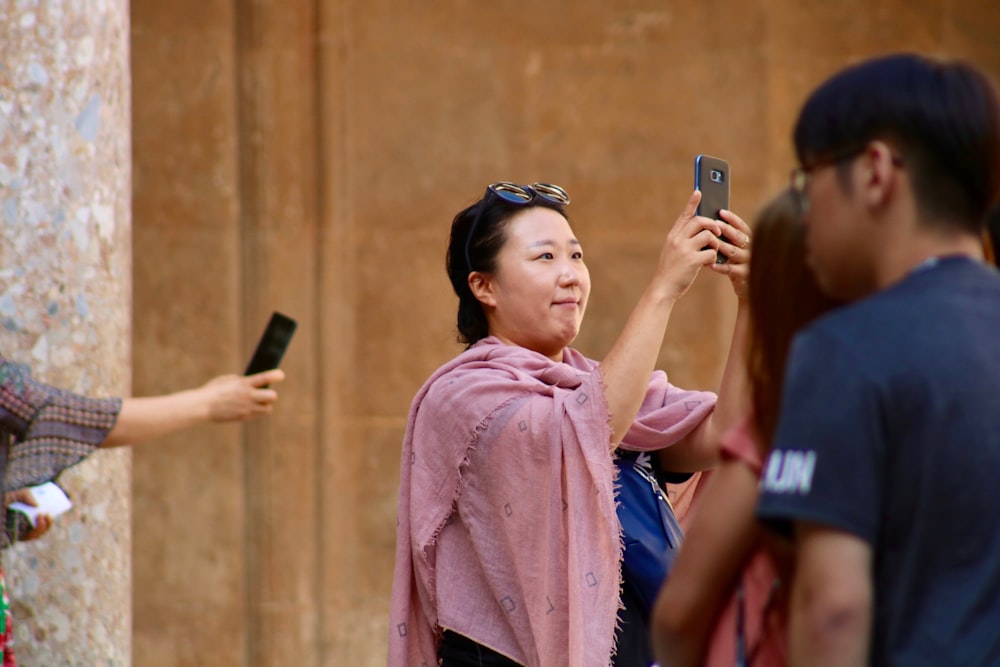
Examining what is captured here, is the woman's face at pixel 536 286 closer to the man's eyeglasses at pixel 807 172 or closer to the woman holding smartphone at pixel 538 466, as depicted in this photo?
the woman holding smartphone at pixel 538 466

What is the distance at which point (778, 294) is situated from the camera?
184cm

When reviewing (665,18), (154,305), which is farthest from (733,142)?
(154,305)

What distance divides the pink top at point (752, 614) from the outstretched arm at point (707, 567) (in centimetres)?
1

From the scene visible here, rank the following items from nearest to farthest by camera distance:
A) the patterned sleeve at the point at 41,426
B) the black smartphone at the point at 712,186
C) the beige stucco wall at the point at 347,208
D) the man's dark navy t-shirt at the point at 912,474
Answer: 1. the man's dark navy t-shirt at the point at 912,474
2. the patterned sleeve at the point at 41,426
3. the black smartphone at the point at 712,186
4. the beige stucco wall at the point at 347,208

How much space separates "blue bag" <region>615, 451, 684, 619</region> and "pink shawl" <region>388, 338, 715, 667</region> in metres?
0.08

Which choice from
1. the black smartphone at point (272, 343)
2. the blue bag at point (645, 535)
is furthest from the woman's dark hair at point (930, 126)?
the blue bag at point (645, 535)

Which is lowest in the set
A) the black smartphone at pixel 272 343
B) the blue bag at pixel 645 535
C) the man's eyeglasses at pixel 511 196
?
the blue bag at pixel 645 535

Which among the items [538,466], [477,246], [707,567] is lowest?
[538,466]

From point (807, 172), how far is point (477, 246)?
189cm

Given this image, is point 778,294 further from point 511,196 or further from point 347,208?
point 347,208

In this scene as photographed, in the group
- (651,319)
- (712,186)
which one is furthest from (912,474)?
(712,186)

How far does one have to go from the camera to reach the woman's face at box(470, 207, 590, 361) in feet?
11.5

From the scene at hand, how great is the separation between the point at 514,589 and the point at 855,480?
1.67 metres

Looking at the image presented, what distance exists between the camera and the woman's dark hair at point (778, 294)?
182 cm
